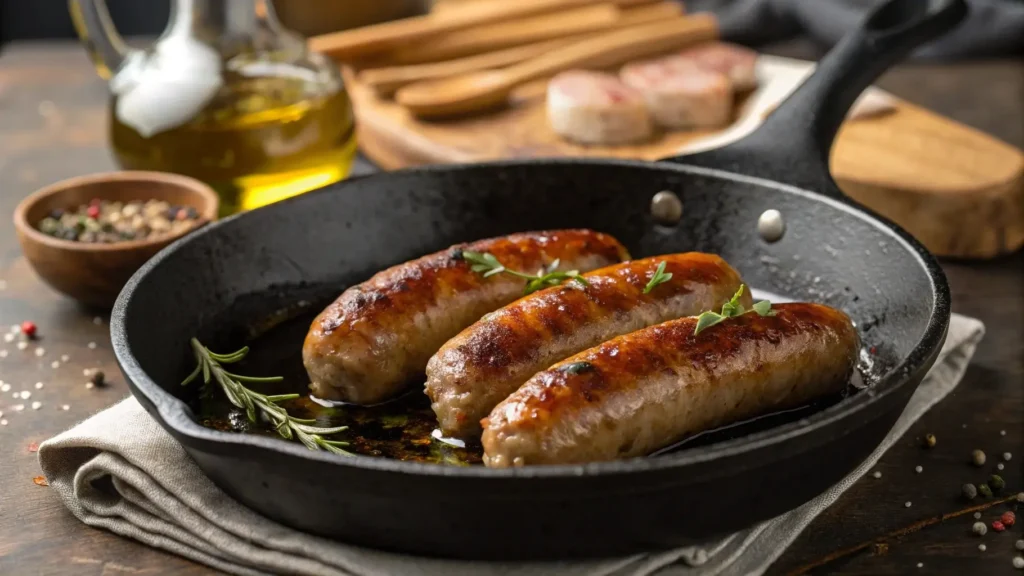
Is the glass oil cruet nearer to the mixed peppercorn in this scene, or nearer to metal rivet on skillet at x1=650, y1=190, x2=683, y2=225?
the mixed peppercorn

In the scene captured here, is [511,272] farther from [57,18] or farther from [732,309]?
[57,18]

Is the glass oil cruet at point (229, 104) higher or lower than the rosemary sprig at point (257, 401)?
higher

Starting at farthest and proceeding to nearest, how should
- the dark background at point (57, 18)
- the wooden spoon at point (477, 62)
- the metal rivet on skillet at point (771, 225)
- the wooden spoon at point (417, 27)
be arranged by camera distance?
the dark background at point (57, 18), the wooden spoon at point (417, 27), the wooden spoon at point (477, 62), the metal rivet on skillet at point (771, 225)

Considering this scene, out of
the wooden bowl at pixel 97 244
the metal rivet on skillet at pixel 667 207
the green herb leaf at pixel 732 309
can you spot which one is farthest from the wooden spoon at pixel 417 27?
the green herb leaf at pixel 732 309

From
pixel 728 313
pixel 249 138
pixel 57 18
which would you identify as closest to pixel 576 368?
pixel 728 313

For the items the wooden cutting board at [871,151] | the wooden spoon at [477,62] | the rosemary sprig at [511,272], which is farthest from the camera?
the wooden spoon at [477,62]

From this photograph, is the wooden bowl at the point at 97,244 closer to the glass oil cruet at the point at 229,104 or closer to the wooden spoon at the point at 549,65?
the glass oil cruet at the point at 229,104
